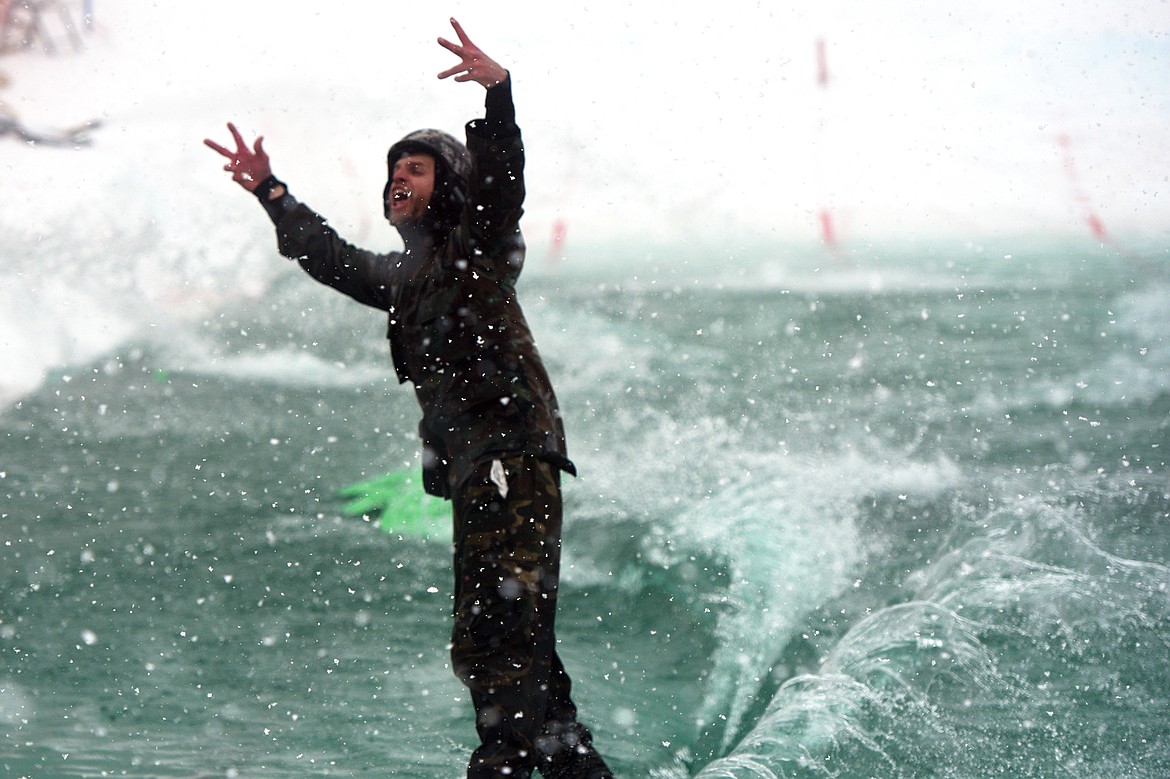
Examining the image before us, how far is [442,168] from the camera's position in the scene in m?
2.12

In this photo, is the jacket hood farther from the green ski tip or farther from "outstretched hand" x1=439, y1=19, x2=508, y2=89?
the green ski tip

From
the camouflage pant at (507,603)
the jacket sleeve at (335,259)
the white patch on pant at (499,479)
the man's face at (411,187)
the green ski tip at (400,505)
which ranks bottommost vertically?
the camouflage pant at (507,603)

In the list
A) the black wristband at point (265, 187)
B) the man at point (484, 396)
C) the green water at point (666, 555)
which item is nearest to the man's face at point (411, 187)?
the man at point (484, 396)

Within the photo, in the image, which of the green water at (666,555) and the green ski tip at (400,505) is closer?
the green water at (666,555)

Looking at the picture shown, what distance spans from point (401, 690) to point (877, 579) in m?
1.73

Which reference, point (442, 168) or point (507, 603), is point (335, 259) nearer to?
point (442, 168)

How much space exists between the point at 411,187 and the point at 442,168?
7 centimetres

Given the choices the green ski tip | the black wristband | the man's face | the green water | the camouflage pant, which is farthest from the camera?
the green ski tip

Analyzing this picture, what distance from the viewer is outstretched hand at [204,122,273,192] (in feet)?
7.63

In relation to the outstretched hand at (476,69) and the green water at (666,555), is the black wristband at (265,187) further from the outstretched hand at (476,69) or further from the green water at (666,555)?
the green water at (666,555)

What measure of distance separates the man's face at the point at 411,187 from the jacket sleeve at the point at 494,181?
0.13 metres

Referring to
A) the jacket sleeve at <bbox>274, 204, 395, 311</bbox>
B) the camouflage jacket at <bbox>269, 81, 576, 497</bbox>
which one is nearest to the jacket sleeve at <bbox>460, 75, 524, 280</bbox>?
the camouflage jacket at <bbox>269, 81, 576, 497</bbox>

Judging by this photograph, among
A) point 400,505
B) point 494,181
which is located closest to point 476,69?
point 494,181

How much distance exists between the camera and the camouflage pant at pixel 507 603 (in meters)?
1.88
